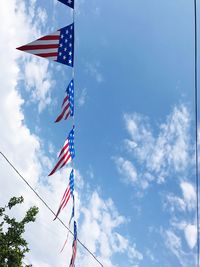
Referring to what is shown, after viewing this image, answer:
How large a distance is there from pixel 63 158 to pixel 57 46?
13.7ft

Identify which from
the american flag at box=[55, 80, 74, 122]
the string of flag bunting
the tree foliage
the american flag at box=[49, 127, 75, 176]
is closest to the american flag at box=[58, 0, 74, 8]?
the string of flag bunting

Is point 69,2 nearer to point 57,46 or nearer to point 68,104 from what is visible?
point 57,46

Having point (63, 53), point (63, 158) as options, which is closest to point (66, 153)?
point (63, 158)

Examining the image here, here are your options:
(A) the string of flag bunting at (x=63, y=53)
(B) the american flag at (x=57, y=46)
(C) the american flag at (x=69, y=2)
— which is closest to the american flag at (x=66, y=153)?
(A) the string of flag bunting at (x=63, y=53)

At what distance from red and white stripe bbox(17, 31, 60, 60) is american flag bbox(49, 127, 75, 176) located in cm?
364

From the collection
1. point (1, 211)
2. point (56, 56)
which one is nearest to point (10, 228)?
point (1, 211)

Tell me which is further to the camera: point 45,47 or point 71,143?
point 71,143

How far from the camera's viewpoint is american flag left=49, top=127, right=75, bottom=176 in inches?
459

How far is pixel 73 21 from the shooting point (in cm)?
987

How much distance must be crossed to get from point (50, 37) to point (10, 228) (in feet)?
63.7

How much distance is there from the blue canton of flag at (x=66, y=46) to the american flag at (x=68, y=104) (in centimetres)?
150

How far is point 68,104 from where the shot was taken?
11.2 metres

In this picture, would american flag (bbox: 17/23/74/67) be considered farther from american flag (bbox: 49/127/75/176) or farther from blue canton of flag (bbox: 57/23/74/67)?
american flag (bbox: 49/127/75/176)

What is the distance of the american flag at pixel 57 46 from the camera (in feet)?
30.3
